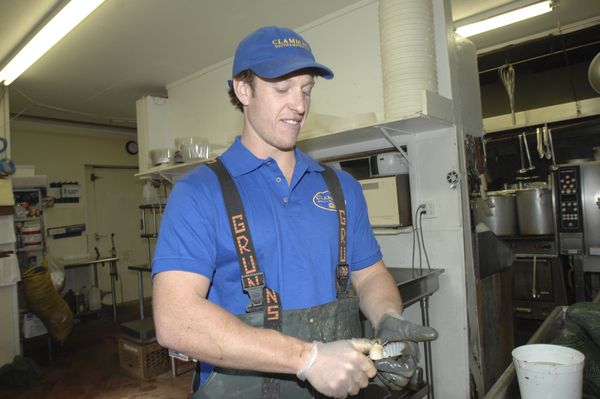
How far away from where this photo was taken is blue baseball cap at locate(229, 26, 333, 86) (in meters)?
1.06

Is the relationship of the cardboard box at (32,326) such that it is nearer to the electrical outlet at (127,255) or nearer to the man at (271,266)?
the electrical outlet at (127,255)

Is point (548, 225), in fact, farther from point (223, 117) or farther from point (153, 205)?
point (153, 205)

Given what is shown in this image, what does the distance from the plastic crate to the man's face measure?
294 centimetres

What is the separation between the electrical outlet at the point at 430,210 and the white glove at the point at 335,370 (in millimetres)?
1707

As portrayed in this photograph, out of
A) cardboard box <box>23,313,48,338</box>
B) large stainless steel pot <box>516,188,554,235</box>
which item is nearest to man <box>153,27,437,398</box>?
large stainless steel pot <box>516,188,554,235</box>

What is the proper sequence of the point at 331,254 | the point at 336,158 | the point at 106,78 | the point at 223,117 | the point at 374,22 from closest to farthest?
the point at 331,254 → the point at 374,22 → the point at 336,158 → the point at 223,117 → the point at 106,78

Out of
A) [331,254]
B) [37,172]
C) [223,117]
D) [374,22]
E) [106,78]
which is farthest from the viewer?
[37,172]

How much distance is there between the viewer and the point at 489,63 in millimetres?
4129

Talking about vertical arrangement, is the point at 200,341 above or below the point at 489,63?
below

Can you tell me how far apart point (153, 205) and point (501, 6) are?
400 cm

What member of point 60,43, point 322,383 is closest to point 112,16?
point 60,43

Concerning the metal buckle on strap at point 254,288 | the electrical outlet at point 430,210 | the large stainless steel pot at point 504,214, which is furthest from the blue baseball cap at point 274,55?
the large stainless steel pot at point 504,214

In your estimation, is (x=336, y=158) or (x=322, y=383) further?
(x=336, y=158)

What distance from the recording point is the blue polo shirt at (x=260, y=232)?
3.06ft
